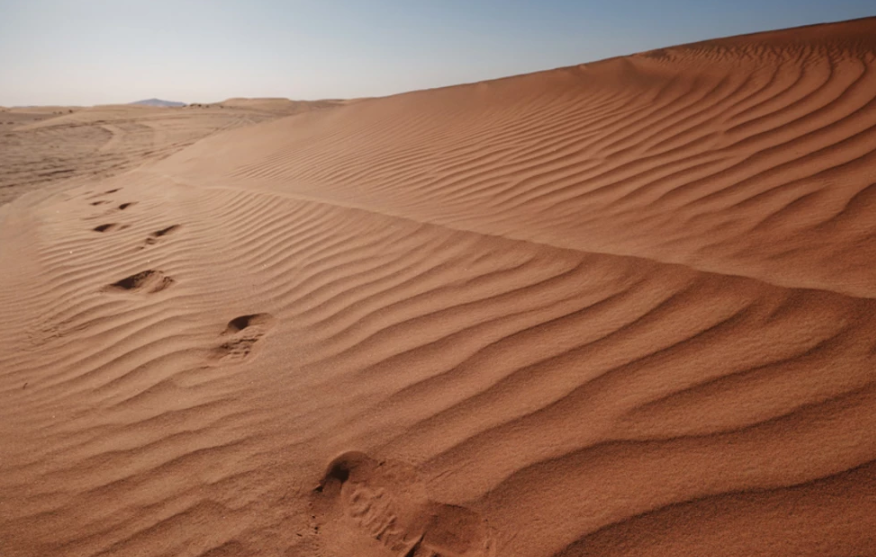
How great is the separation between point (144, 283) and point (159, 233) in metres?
1.22

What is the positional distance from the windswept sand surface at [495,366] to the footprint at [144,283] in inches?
1.4

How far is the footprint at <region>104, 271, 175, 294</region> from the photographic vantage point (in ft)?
10.2

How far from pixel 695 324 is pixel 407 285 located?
4.51ft

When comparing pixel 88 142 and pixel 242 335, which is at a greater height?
pixel 88 142

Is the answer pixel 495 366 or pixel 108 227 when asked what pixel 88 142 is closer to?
pixel 108 227

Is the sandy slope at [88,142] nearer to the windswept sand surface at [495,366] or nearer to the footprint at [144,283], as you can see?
the footprint at [144,283]

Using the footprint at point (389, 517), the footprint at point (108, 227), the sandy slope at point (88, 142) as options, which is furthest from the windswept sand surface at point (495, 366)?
the sandy slope at point (88, 142)

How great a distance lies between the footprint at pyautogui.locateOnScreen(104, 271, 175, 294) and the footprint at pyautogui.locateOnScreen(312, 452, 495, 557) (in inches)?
88.6

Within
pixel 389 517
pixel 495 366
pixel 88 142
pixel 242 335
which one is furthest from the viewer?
pixel 88 142

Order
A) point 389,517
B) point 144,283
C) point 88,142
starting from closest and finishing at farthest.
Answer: point 389,517 < point 144,283 < point 88,142

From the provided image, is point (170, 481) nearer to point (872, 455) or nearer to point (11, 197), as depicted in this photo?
point (872, 455)

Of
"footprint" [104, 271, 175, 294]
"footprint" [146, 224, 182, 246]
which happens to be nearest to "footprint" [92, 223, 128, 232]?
"footprint" [146, 224, 182, 246]

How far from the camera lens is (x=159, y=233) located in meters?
4.23

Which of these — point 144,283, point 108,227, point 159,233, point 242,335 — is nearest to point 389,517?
point 242,335
